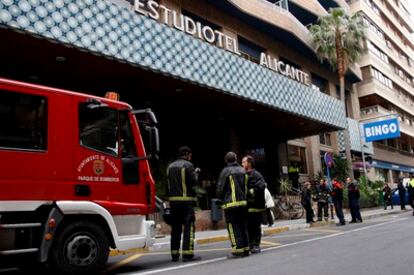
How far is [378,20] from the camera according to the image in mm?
44750

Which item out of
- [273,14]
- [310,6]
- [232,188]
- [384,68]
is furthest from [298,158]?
[384,68]

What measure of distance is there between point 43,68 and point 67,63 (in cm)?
87

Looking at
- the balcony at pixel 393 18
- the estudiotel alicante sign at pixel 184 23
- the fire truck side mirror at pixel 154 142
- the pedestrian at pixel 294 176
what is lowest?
the fire truck side mirror at pixel 154 142

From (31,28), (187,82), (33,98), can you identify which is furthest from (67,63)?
(33,98)

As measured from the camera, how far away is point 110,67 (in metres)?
12.3

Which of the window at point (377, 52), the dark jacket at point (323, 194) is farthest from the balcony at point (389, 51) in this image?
the dark jacket at point (323, 194)

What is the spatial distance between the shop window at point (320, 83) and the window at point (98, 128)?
85.7ft

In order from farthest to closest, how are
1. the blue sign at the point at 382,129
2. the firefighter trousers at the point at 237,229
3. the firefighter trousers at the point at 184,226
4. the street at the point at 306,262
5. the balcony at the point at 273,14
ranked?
the blue sign at the point at 382,129, the balcony at the point at 273,14, the firefighter trousers at the point at 237,229, the firefighter trousers at the point at 184,226, the street at the point at 306,262

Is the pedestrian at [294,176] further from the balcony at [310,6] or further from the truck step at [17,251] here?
the truck step at [17,251]

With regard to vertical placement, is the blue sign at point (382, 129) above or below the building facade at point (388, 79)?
below

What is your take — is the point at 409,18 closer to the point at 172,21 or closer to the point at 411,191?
the point at 411,191

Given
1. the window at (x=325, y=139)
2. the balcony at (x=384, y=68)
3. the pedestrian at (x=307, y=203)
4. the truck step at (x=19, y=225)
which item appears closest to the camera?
the truck step at (x=19, y=225)

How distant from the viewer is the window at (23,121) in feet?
17.7

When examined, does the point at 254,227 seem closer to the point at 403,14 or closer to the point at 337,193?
the point at 337,193
